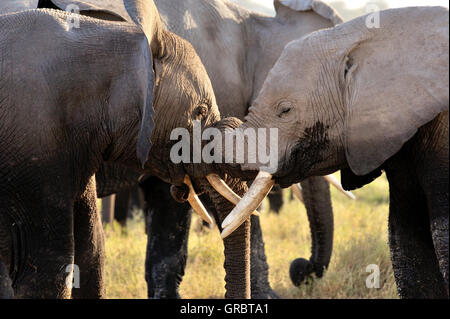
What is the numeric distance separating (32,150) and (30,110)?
16cm

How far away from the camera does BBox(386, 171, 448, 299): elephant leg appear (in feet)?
10.6

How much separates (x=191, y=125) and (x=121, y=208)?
4463 mm

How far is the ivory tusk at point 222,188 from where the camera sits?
3953 millimetres

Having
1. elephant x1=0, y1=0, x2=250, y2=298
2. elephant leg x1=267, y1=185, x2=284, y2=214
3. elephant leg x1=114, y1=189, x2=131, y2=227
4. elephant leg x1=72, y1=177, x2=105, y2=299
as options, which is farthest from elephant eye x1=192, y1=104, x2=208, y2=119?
elephant leg x1=267, y1=185, x2=284, y2=214

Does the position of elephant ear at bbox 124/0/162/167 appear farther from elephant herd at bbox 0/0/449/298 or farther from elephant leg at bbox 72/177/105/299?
elephant leg at bbox 72/177/105/299

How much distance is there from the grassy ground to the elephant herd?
1.64 m

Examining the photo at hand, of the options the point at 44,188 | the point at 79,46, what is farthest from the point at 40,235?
the point at 79,46

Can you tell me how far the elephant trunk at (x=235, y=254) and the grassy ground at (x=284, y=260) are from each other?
5.12 ft

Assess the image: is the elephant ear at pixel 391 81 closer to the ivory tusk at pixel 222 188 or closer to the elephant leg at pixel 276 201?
the ivory tusk at pixel 222 188

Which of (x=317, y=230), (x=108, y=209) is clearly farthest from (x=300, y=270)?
(x=108, y=209)

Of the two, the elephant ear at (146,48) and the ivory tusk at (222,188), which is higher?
the elephant ear at (146,48)

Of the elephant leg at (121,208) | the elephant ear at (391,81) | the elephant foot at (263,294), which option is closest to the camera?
the elephant ear at (391,81)

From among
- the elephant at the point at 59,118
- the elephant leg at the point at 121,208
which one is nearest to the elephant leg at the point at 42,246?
the elephant at the point at 59,118

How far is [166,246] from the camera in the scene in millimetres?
5215
